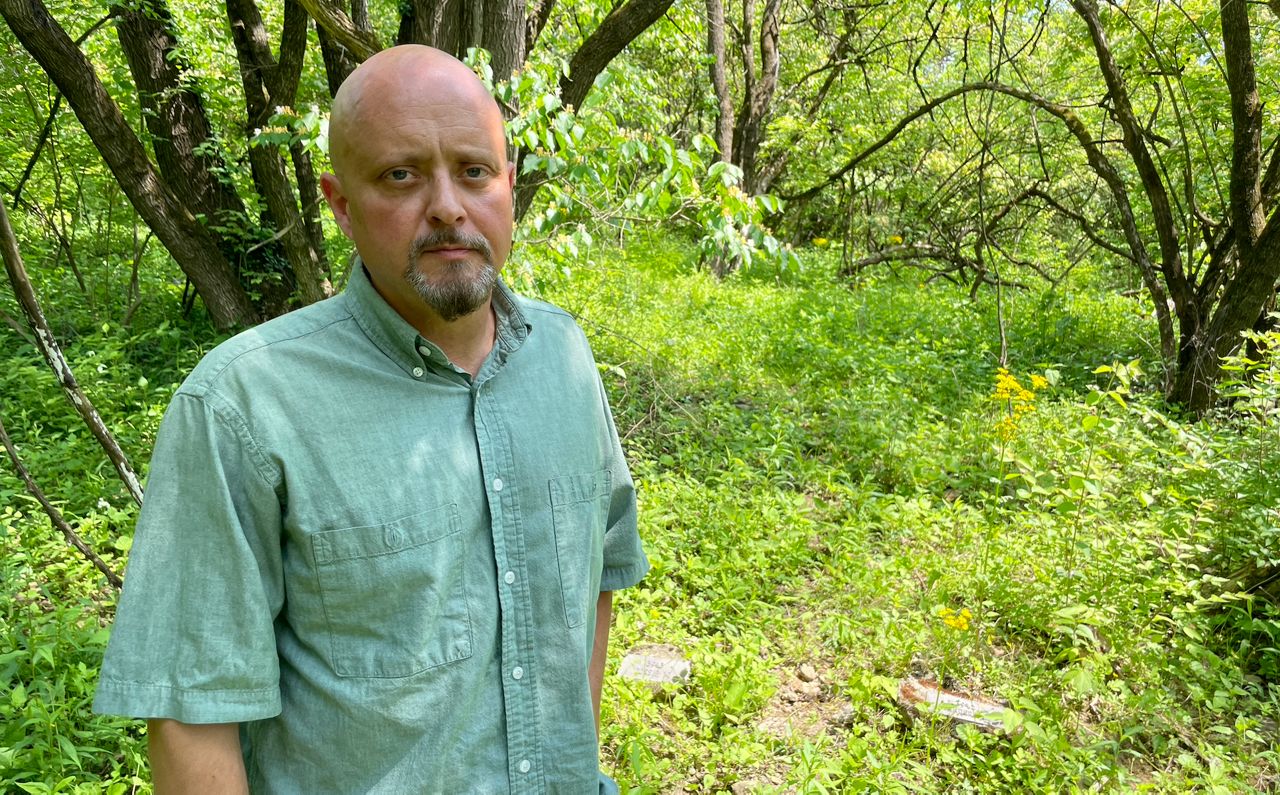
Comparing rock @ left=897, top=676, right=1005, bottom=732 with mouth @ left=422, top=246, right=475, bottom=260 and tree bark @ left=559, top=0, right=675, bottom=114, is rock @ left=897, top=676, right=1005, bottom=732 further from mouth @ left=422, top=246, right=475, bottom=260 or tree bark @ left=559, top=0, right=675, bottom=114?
tree bark @ left=559, top=0, right=675, bottom=114

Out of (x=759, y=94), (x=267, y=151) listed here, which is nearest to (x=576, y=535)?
(x=267, y=151)

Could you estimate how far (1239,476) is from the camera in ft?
12.5

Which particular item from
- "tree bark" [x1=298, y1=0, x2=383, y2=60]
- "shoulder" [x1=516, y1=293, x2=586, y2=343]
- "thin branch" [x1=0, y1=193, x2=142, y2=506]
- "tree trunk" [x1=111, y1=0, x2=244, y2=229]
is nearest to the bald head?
"shoulder" [x1=516, y1=293, x2=586, y2=343]

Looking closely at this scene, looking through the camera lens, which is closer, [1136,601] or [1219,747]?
[1219,747]

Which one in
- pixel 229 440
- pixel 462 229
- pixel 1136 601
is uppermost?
pixel 462 229

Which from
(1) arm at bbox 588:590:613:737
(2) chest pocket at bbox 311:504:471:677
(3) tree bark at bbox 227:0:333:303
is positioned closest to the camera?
(2) chest pocket at bbox 311:504:471:677

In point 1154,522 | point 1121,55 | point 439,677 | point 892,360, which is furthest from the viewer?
point 1121,55

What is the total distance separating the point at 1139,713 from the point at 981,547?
3.49ft

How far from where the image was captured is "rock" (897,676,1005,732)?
110 inches

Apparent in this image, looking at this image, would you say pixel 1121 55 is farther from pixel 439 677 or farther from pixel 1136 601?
pixel 439 677

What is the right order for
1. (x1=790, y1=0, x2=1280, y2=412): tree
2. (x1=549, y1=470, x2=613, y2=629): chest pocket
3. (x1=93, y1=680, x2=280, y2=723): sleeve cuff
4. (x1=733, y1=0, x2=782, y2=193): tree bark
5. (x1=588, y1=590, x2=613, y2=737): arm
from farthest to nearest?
(x1=733, y1=0, x2=782, y2=193): tree bark, (x1=790, y1=0, x2=1280, y2=412): tree, (x1=588, y1=590, x2=613, y2=737): arm, (x1=549, y1=470, x2=613, y2=629): chest pocket, (x1=93, y1=680, x2=280, y2=723): sleeve cuff

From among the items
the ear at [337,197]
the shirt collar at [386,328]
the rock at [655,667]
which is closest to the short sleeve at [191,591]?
the shirt collar at [386,328]

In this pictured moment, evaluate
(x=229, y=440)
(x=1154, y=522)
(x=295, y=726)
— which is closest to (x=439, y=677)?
(x=295, y=726)

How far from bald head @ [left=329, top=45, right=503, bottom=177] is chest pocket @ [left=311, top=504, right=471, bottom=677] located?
22.6 inches
